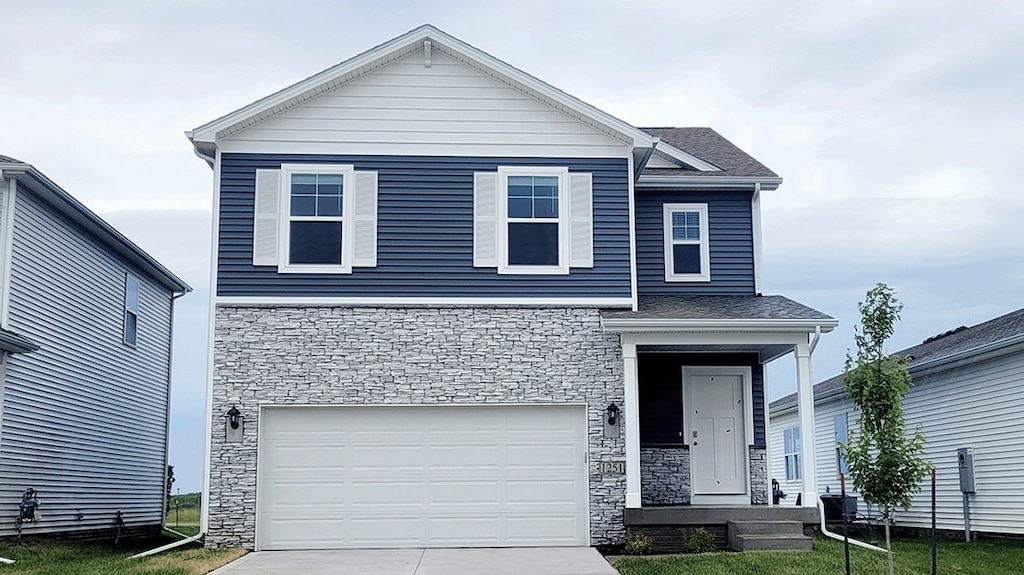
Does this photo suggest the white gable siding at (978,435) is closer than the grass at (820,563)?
No

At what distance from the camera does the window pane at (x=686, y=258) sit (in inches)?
734

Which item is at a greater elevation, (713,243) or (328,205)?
(328,205)

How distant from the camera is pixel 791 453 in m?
29.3

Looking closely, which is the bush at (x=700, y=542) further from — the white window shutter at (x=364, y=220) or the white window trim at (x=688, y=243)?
the white window shutter at (x=364, y=220)

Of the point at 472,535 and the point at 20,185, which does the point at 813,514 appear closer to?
the point at 472,535

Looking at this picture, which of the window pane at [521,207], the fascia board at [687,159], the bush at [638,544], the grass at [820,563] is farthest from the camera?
the fascia board at [687,159]

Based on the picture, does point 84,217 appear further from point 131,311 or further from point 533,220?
point 533,220

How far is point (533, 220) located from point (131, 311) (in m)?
9.24

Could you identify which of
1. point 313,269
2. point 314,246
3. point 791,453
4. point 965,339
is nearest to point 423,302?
point 313,269

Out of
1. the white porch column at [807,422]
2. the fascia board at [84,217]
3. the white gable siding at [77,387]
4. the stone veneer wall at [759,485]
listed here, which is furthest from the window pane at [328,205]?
the stone veneer wall at [759,485]

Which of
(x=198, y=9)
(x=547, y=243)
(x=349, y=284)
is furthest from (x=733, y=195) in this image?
(x=198, y=9)

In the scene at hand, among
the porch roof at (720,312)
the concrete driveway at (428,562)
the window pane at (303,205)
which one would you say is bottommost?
the concrete driveway at (428,562)

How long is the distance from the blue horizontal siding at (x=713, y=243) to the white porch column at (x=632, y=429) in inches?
90.3

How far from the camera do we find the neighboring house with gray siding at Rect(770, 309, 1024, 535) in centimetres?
1797
